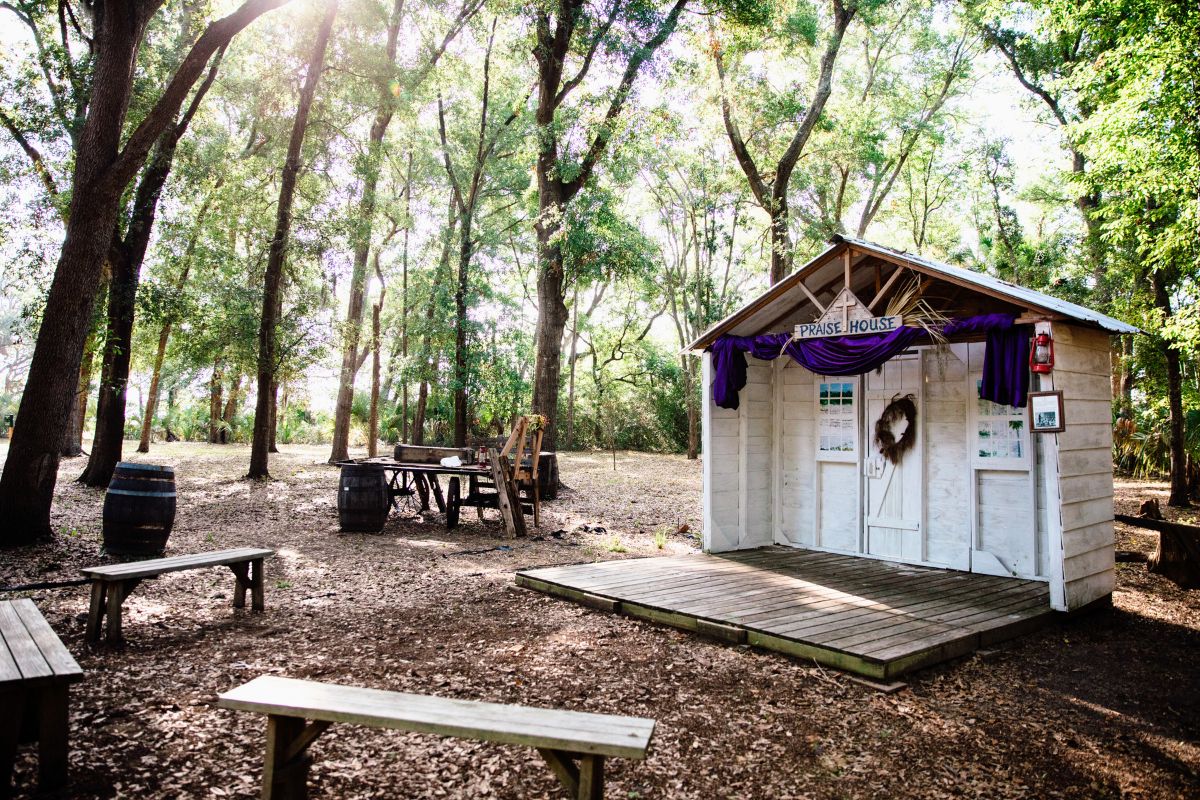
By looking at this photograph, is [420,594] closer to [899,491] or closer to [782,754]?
[782,754]

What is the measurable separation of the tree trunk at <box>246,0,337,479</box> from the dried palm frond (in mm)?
11524

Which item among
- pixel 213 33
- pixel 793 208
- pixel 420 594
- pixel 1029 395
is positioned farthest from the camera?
pixel 793 208

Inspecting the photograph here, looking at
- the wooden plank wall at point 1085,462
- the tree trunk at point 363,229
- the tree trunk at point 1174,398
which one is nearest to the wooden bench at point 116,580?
the wooden plank wall at point 1085,462

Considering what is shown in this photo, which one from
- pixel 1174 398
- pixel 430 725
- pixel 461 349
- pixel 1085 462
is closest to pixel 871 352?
pixel 1085 462

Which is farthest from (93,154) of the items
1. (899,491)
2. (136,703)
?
(899,491)

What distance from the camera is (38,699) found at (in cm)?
285

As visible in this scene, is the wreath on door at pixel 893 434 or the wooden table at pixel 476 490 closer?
the wreath on door at pixel 893 434

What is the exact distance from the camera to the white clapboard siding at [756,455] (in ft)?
25.9

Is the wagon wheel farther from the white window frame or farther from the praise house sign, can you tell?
the praise house sign

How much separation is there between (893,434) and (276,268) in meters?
11.7

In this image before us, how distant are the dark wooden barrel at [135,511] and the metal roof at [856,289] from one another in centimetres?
560

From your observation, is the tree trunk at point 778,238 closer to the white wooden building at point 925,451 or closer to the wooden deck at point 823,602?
the white wooden building at point 925,451

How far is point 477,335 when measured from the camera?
16422 millimetres

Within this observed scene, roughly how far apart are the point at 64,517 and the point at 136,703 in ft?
21.6
